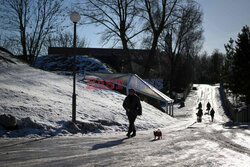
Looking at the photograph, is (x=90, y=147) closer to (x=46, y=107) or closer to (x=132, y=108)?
(x=132, y=108)

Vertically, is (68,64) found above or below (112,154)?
above

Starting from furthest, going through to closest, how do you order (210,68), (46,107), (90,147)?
1. (210,68)
2. (46,107)
3. (90,147)

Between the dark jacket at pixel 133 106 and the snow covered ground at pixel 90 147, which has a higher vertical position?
the dark jacket at pixel 133 106

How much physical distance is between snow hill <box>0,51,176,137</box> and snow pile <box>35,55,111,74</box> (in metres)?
8.71

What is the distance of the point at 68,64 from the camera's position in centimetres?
2494

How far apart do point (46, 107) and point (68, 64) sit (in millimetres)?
15915

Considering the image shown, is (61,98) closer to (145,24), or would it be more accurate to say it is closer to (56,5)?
(56,5)

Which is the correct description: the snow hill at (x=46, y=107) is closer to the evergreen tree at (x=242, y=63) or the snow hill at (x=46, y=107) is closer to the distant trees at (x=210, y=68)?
the evergreen tree at (x=242, y=63)

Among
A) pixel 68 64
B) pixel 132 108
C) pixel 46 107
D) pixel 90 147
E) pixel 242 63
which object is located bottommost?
pixel 90 147

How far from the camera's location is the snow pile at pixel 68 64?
24.2 meters

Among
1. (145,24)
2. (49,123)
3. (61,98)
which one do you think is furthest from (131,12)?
(49,123)

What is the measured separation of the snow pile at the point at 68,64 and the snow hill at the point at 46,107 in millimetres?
8710

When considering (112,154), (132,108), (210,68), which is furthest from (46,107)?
(210,68)

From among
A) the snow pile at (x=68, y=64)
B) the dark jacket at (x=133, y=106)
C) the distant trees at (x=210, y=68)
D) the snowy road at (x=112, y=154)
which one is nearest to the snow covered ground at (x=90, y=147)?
the snowy road at (x=112, y=154)
